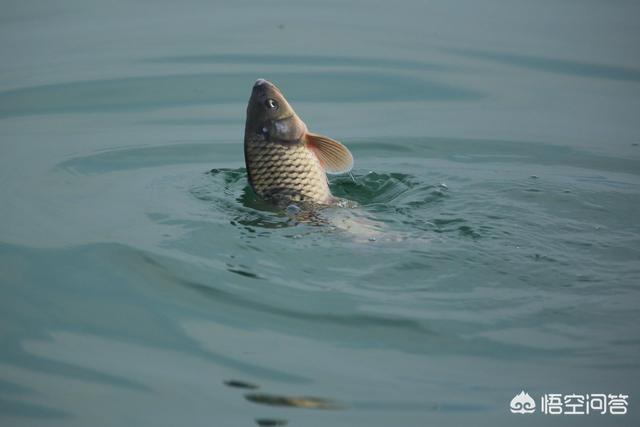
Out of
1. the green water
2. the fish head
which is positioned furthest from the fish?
the green water

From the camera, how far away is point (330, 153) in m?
6.23

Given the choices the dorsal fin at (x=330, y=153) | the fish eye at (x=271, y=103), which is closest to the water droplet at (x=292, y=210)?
the dorsal fin at (x=330, y=153)

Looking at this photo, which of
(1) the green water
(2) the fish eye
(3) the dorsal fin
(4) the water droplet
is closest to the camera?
(1) the green water

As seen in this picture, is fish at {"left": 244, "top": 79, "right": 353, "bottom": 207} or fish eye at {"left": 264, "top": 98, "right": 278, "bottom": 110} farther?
fish eye at {"left": 264, "top": 98, "right": 278, "bottom": 110}

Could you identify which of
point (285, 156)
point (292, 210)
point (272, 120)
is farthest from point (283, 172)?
point (272, 120)

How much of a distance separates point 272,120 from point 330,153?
0.43m

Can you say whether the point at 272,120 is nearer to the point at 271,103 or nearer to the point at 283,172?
the point at 271,103

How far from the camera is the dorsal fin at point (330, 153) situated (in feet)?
20.3

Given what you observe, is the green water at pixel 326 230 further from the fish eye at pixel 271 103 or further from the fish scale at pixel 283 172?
the fish eye at pixel 271 103

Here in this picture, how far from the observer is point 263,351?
464 cm

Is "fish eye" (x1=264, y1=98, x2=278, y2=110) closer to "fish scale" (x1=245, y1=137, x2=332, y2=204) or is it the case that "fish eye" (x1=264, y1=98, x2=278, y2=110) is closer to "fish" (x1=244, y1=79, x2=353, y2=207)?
"fish" (x1=244, y1=79, x2=353, y2=207)

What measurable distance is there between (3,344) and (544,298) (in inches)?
110

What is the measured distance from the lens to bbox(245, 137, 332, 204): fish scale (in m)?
6.09

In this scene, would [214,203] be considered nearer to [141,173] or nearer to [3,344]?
[141,173]
